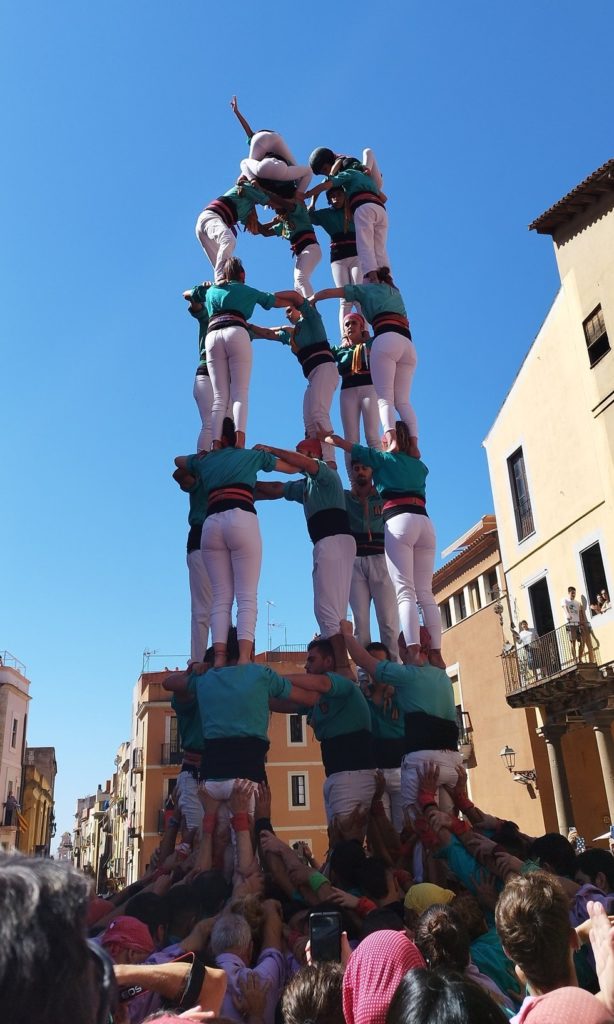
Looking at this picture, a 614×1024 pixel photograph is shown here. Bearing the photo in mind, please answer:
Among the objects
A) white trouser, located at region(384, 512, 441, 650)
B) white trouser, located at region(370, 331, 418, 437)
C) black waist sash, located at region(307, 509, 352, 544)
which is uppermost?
white trouser, located at region(370, 331, 418, 437)

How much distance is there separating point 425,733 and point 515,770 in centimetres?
1300

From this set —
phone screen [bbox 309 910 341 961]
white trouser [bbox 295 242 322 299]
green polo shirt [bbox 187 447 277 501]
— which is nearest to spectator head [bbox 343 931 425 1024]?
phone screen [bbox 309 910 341 961]

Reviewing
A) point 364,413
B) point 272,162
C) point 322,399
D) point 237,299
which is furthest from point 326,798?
point 272,162

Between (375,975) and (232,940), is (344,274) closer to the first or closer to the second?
(232,940)

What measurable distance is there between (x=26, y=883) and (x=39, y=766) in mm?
54675

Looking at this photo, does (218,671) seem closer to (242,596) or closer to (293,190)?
(242,596)

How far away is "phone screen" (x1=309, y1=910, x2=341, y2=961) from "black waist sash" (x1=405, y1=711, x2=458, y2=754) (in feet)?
17.4

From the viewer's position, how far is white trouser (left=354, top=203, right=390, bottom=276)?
10648mm

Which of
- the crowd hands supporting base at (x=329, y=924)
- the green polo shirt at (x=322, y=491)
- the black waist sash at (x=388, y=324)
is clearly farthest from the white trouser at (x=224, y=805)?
the black waist sash at (x=388, y=324)

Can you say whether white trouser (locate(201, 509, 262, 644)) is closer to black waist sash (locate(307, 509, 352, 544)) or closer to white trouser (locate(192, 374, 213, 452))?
black waist sash (locate(307, 509, 352, 544))

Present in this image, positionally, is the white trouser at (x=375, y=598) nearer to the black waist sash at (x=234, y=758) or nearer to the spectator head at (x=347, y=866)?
the black waist sash at (x=234, y=758)

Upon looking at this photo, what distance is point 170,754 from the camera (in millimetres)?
34219

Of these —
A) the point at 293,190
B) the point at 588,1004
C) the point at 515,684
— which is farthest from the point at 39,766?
the point at 588,1004

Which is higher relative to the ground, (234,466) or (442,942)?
(234,466)
